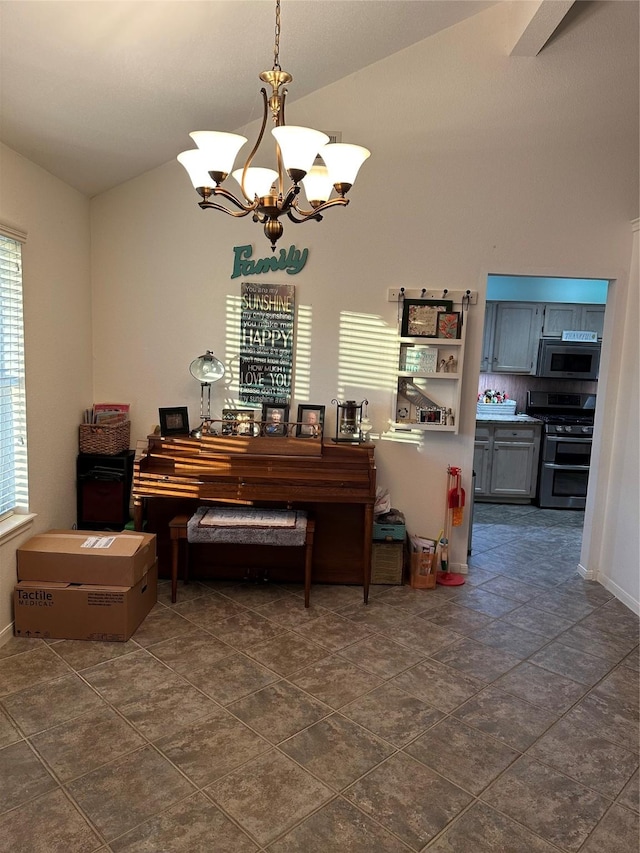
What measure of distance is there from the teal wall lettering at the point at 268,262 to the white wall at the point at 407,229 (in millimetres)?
59

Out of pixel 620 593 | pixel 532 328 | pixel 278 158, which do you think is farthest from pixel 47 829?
pixel 532 328

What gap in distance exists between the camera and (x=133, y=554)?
10.1 feet

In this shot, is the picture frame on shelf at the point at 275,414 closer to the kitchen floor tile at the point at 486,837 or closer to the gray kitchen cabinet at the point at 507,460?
the kitchen floor tile at the point at 486,837

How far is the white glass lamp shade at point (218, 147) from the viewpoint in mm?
1934

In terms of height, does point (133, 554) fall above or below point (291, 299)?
below

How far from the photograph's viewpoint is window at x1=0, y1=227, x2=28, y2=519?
2.97 m

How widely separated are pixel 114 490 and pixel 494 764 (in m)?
2.77

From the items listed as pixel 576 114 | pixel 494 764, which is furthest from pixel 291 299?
pixel 494 764

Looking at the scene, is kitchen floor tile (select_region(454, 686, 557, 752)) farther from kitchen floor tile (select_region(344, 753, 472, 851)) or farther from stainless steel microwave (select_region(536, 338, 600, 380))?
stainless steel microwave (select_region(536, 338, 600, 380))

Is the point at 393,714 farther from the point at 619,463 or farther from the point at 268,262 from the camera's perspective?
the point at 268,262

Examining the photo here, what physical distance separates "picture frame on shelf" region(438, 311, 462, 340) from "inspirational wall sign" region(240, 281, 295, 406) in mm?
992

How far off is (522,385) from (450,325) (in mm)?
2973

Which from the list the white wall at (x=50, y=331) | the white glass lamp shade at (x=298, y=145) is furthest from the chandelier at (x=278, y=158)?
the white wall at (x=50, y=331)

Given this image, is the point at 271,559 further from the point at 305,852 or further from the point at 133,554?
the point at 305,852
